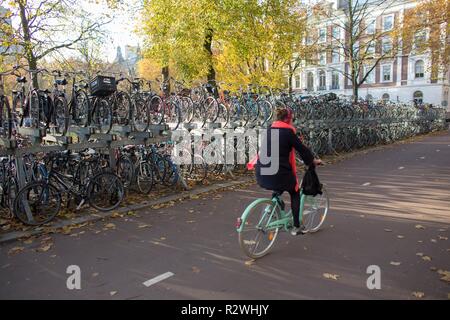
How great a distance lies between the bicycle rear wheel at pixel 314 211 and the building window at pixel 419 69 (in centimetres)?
4522

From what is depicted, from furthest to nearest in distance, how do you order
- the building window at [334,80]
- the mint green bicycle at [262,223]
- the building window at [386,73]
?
the building window at [334,80]
the building window at [386,73]
the mint green bicycle at [262,223]

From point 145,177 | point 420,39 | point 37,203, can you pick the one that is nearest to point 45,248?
point 37,203

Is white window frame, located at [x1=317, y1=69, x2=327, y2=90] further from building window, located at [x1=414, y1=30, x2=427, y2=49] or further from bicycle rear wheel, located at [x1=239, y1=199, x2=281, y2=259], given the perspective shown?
bicycle rear wheel, located at [x1=239, y1=199, x2=281, y2=259]

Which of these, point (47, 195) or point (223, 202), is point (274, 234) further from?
point (47, 195)

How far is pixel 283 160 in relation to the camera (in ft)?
14.0

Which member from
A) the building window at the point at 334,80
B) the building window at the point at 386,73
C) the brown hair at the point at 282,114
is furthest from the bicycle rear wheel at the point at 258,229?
the building window at the point at 334,80

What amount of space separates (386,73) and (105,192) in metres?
47.8

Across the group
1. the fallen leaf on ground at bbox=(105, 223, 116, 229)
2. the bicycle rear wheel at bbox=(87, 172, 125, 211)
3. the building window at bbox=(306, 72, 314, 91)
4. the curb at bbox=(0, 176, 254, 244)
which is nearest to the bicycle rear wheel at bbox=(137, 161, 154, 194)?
the curb at bbox=(0, 176, 254, 244)

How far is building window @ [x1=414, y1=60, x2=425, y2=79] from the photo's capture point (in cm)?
4378

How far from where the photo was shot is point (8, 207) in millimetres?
A: 6586

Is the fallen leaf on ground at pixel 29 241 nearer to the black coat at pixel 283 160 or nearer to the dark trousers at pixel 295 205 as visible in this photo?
the black coat at pixel 283 160

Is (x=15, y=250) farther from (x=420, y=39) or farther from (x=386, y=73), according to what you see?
(x=386, y=73)

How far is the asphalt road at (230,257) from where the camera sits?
3.66 metres
